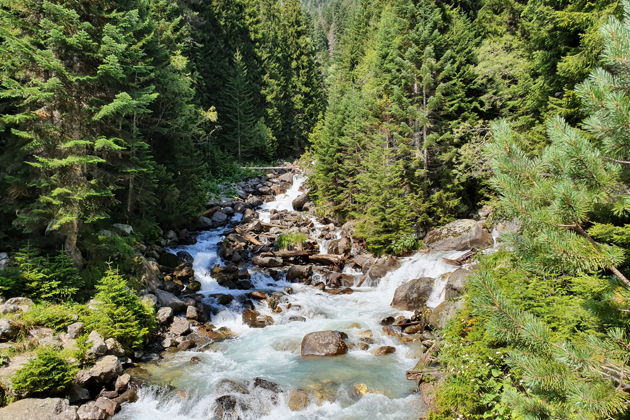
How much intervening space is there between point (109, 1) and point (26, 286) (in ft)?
35.0

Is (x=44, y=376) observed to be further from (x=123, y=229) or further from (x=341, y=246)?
(x=341, y=246)

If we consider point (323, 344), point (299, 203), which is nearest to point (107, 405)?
point (323, 344)

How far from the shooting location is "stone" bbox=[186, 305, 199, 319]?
44.7 ft

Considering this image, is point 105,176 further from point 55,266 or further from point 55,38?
point 55,38

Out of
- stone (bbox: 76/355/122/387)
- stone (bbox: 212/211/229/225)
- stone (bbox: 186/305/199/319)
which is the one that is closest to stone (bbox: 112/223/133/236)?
stone (bbox: 186/305/199/319)

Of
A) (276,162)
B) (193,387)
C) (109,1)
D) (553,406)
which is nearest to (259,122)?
(276,162)

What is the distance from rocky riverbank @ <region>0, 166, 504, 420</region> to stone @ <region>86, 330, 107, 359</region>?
28 millimetres

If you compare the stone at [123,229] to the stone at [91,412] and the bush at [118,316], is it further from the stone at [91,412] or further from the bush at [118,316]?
the stone at [91,412]

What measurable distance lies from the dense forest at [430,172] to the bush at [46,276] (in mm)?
67

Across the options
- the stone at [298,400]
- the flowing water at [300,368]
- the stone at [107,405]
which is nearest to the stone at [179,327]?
the flowing water at [300,368]

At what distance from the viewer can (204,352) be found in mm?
11750

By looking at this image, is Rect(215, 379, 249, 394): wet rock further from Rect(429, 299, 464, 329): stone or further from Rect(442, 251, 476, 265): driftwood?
Rect(442, 251, 476, 265): driftwood

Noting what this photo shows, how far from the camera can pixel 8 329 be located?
9461 millimetres

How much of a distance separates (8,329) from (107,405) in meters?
3.69
